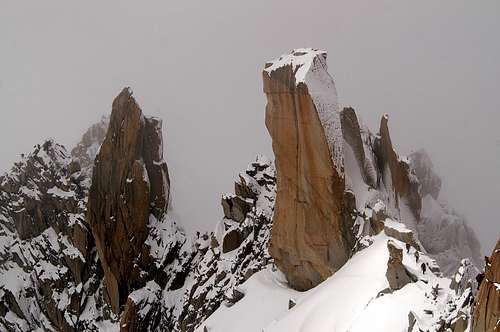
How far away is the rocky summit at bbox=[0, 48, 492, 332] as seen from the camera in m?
24.0

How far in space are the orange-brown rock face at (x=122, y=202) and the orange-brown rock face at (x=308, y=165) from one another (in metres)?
30.2

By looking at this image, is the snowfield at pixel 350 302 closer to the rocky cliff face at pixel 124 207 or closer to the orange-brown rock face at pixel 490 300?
the orange-brown rock face at pixel 490 300

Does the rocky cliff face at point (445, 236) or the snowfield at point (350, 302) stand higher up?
the snowfield at point (350, 302)

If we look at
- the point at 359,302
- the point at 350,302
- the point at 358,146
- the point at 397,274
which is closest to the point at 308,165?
the point at 358,146

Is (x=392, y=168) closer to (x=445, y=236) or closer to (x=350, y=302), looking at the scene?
(x=445, y=236)

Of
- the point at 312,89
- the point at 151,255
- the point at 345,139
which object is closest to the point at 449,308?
the point at 312,89

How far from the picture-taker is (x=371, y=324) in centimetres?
2016

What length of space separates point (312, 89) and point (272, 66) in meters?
3.66

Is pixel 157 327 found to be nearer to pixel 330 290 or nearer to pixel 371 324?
pixel 330 290

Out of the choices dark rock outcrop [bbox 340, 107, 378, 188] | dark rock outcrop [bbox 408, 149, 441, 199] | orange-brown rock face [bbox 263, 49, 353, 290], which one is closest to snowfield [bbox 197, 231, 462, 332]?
orange-brown rock face [bbox 263, 49, 353, 290]

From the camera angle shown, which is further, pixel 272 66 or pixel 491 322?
pixel 272 66

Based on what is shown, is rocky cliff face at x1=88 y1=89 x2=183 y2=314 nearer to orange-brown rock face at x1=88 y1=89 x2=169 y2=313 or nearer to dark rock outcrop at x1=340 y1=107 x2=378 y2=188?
Answer: orange-brown rock face at x1=88 y1=89 x2=169 y2=313

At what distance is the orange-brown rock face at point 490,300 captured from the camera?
12.4m

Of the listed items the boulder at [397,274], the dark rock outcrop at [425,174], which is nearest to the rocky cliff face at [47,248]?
the dark rock outcrop at [425,174]
